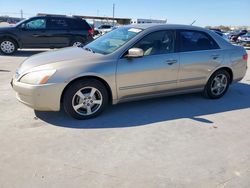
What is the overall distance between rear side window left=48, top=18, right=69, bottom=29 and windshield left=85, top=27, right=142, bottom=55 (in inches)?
299

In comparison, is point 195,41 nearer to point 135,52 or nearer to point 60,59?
point 135,52

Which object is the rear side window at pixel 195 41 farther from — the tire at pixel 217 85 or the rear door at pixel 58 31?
the rear door at pixel 58 31

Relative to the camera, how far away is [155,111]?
5059mm

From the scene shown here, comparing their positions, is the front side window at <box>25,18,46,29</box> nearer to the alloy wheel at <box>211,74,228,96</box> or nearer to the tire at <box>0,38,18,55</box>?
the tire at <box>0,38,18,55</box>

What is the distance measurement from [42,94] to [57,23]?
909cm

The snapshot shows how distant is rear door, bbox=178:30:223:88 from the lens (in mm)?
5250

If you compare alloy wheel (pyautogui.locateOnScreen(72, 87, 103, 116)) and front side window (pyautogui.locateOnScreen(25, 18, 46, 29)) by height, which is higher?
front side window (pyautogui.locateOnScreen(25, 18, 46, 29))

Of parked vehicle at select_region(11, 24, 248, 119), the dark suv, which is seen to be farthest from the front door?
the dark suv

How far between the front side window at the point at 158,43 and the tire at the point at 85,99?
101 centimetres

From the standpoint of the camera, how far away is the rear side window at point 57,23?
486 inches

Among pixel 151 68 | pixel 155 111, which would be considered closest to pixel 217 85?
pixel 155 111

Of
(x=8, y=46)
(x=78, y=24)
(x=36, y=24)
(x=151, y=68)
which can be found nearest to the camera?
(x=151, y=68)

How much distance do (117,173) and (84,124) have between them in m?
1.43

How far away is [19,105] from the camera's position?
201 inches
